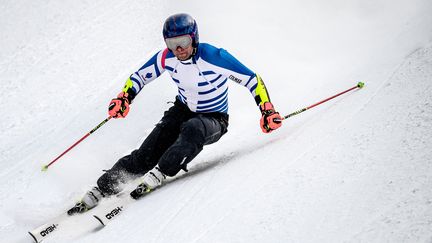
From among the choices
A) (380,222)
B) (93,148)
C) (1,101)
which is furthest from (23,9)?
(380,222)

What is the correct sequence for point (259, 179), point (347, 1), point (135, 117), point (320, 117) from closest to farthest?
point (259, 179) → point (320, 117) → point (135, 117) → point (347, 1)

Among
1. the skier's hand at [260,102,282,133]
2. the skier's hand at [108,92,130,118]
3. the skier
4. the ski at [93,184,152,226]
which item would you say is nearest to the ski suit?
the skier

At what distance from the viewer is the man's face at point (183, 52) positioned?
346cm

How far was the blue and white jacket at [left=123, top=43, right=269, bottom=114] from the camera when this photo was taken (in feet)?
11.9

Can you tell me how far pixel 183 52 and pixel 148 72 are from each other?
27.6 inches

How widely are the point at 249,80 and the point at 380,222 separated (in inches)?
87.2

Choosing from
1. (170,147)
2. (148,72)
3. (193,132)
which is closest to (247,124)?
(148,72)

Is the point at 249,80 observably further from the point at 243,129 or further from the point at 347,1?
the point at 347,1

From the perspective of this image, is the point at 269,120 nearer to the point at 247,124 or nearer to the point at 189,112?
the point at 189,112

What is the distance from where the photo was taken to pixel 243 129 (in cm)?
494

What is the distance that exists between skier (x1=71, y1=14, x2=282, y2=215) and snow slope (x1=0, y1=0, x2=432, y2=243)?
0.87ft

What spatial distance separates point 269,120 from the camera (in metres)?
3.52

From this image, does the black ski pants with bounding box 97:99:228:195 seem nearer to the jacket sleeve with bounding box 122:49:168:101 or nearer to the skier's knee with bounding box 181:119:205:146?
the skier's knee with bounding box 181:119:205:146

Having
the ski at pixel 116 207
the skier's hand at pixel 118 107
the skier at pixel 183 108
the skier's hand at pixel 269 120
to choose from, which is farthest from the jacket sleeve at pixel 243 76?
the ski at pixel 116 207
